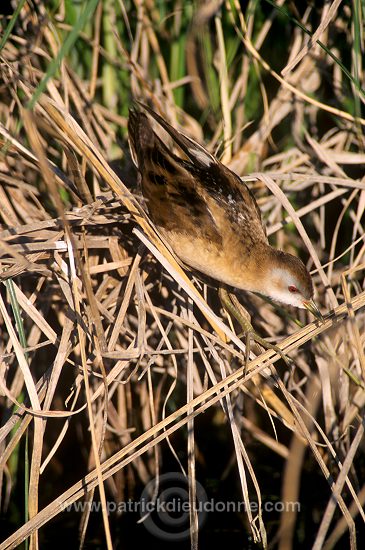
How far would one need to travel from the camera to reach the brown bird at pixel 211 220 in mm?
2291

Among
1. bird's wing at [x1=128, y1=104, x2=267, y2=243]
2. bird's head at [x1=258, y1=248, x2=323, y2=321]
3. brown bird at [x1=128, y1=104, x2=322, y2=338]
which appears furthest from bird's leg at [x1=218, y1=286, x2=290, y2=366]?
bird's wing at [x1=128, y1=104, x2=267, y2=243]

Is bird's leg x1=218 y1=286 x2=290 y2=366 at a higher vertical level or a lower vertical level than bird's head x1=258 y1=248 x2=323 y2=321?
lower

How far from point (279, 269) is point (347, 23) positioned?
3.98 ft

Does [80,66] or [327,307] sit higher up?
[80,66]

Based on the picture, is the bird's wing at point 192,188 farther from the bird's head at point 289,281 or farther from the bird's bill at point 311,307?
the bird's bill at point 311,307

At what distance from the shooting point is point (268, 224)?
2.77 m

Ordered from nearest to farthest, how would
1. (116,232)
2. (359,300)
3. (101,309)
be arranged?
(359,300) < (101,309) < (116,232)

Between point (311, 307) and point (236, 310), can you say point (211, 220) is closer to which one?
point (236, 310)

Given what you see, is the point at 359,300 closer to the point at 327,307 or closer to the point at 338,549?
the point at 327,307

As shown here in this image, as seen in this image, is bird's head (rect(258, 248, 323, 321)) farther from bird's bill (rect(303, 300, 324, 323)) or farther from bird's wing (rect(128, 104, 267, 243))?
bird's wing (rect(128, 104, 267, 243))

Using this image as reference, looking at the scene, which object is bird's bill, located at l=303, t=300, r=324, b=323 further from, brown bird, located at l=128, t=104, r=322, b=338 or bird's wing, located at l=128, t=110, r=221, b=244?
bird's wing, located at l=128, t=110, r=221, b=244

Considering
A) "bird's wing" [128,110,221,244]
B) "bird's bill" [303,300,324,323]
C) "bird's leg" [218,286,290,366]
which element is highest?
"bird's wing" [128,110,221,244]

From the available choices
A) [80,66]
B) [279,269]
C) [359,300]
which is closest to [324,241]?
[279,269]

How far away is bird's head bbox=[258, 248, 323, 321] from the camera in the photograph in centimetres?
234
